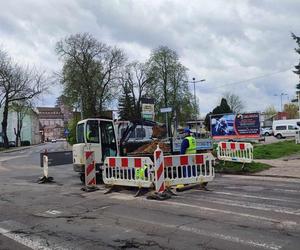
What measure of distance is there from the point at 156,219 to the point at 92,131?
8.63 m

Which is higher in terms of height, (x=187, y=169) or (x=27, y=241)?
(x=187, y=169)

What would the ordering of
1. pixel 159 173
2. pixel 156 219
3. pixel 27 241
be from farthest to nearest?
pixel 159 173 → pixel 156 219 → pixel 27 241

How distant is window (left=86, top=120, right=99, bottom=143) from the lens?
17.1m

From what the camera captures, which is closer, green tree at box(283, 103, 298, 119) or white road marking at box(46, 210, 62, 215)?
white road marking at box(46, 210, 62, 215)

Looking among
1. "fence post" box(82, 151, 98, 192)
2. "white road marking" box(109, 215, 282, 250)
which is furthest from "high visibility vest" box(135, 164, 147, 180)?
"white road marking" box(109, 215, 282, 250)

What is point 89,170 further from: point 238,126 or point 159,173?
point 238,126

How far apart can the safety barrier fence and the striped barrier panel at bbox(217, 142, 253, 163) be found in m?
5.95

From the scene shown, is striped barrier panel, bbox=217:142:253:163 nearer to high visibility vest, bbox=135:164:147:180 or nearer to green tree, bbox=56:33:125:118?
high visibility vest, bbox=135:164:147:180

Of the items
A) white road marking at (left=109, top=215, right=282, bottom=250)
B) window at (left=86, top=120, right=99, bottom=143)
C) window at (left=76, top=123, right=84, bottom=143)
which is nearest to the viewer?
white road marking at (left=109, top=215, right=282, bottom=250)

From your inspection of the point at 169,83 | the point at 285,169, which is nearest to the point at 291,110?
the point at 169,83

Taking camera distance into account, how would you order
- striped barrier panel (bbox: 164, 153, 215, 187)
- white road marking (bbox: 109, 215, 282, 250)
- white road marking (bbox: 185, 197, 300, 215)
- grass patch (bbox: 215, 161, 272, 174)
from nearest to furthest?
white road marking (bbox: 109, 215, 282, 250) → white road marking (bbox: 185, 197, 300, 215) → striped barrier panel (bbox: 164, 153, 215, 187) → grass patch (bbox: 215, 161, 272, 174)

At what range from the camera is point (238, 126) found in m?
Answer: 38.8

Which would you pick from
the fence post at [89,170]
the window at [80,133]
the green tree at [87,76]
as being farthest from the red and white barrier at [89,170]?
the green tree at [87,76]

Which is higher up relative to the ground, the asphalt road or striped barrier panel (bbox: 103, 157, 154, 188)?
striped barrier panel (bbox: 103, 157, 154, 188)
